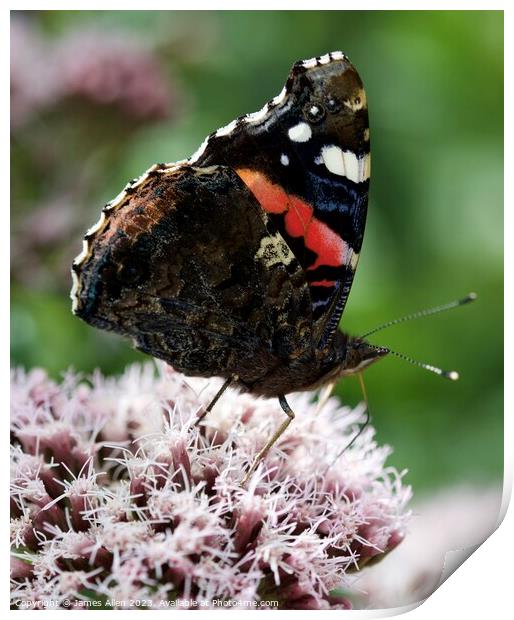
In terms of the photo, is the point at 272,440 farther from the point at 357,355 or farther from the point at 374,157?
the point at 374,157

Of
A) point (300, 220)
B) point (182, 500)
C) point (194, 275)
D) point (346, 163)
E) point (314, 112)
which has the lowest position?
point (182, 500)

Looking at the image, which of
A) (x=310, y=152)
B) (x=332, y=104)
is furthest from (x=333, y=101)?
(x=310, y=152)

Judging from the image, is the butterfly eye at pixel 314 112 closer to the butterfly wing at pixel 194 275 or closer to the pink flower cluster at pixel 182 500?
the butterfly wing at pixel 194 275

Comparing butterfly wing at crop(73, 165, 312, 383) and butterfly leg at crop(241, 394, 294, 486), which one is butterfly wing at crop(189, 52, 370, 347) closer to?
butterfly wing at crop(73, 165, 312, 383)

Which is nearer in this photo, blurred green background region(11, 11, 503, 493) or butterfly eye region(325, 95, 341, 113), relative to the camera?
butterfly eye region(325, 95, 341, 113)

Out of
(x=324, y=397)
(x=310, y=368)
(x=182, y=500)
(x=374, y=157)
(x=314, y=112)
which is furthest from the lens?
(x=374, y=157)

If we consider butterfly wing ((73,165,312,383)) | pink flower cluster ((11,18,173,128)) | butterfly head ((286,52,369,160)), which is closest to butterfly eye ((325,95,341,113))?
butterfly head ((286,52,369,160))

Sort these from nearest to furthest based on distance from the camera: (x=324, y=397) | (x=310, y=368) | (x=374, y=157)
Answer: (x=310, y=368), (x=324, y=397), (x=374, y=157)

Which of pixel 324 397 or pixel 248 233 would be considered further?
pixel 324 397

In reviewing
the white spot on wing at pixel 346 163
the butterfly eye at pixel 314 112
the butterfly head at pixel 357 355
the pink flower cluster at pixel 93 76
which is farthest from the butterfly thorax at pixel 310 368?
the pink flower cluster at pixel 93 76
